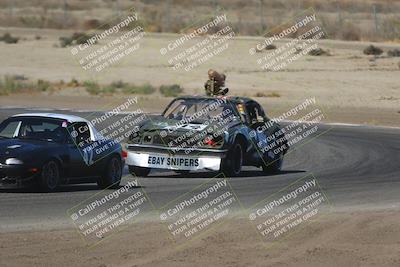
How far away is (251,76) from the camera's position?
154ft

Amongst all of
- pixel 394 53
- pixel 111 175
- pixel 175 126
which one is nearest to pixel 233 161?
pixel 175 126

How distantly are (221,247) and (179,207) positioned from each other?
3.26 meters

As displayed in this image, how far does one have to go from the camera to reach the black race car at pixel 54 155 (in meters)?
15.8

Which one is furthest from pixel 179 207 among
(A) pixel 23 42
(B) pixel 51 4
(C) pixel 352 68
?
(B) pixel 51 4

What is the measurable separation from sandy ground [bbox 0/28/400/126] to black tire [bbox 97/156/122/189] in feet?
62.0

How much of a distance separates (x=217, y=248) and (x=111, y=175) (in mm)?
5702

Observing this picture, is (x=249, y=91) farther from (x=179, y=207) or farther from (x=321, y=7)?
(x=321, y=7)

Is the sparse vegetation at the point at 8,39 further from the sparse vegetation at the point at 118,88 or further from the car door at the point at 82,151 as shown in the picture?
the car door at the point at 82,151

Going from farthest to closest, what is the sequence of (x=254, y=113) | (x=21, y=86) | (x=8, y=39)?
(x=8, y=39), (x=21, y=86), (x=254, y=113)

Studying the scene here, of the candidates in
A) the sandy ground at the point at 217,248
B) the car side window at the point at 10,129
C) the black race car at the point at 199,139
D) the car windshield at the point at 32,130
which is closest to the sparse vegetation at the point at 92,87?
the black race car at the point at 199,139

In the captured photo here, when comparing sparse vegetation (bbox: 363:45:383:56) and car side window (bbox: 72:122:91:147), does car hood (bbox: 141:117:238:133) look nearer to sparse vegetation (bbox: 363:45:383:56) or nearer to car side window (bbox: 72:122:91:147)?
car side window (bbox: 72:122:91:147)

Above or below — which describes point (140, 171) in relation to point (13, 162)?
below

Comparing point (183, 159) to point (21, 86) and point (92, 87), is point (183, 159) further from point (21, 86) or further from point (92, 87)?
point (21, 86)

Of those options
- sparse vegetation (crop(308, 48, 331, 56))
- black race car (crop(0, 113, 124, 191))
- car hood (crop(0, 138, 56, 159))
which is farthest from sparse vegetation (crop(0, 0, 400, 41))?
car hood (crop(0, 138, 56, 159))
